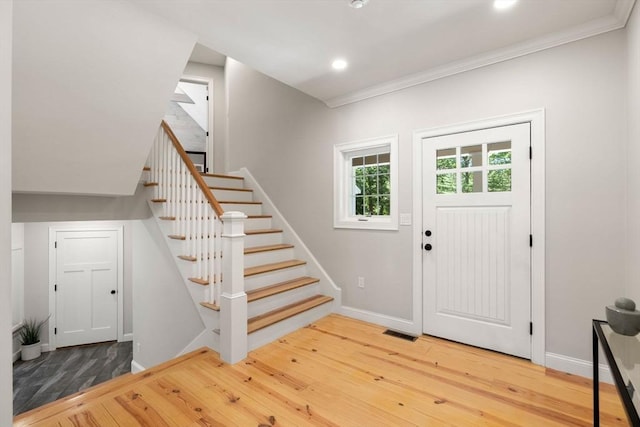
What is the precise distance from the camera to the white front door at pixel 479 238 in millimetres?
2385

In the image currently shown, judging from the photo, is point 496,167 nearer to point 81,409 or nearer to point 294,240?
point 294,240

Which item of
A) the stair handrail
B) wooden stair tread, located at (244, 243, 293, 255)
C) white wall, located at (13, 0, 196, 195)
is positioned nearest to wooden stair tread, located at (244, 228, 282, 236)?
wooden stair tread, located at (244, 243, 293, 255)

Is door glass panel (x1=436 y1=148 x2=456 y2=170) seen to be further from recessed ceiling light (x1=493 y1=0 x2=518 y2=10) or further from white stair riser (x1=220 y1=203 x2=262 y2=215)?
white stair riser (x1=220 y1=203 x2=262 y2=215)

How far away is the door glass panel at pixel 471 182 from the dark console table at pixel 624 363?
133 centimetres

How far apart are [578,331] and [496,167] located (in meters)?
1.33

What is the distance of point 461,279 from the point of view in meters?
2.67

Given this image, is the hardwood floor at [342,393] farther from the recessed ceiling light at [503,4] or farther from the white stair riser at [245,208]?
the recessed ceiling light at [503,4]

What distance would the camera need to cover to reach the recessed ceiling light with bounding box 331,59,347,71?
→ 8.54 ft

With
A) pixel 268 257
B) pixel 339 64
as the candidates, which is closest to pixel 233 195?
pixel 268 257

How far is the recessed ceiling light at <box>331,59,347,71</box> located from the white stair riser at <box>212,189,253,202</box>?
2207 millimetres

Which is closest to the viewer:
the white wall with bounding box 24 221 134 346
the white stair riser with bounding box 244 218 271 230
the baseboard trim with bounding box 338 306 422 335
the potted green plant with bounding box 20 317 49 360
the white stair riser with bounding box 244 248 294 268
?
the baseboard trim with bounding box 338 306 422 335

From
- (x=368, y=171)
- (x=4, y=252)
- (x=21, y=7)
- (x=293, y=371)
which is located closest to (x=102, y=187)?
(x=21, y=7)

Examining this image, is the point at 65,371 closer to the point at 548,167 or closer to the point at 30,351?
the point at 30,351

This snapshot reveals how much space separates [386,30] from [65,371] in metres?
6.53
